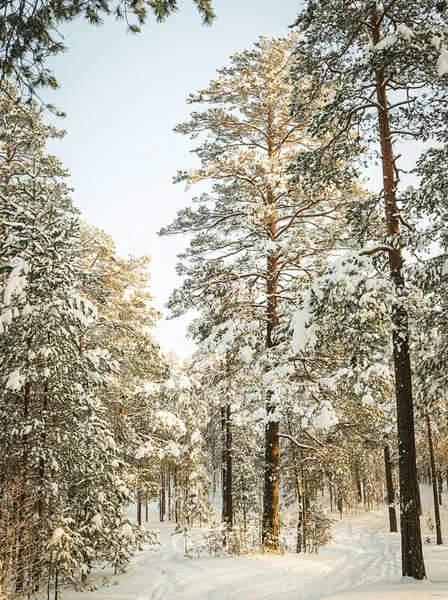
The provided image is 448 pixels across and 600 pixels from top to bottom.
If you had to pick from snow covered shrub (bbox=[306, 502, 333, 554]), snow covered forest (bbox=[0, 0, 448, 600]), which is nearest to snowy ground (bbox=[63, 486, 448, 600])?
snow covered forest (bbox=[0, 0, 448, 600])

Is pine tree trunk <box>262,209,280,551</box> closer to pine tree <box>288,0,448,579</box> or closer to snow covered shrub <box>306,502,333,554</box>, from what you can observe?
pine tree <box>288,0,448,579</box>

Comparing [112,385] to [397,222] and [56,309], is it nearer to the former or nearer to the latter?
[56,309]

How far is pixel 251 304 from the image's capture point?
11.7m

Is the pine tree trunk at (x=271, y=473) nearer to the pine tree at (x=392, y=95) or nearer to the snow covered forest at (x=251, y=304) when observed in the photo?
the snow covered forest at (x=251, y=304)

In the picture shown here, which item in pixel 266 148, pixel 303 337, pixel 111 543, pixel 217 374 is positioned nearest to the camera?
pixel 303 337

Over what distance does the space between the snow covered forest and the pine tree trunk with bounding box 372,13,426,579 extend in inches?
1.4

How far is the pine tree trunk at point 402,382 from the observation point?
6797mm

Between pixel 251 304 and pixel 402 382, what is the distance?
5132 millimetres

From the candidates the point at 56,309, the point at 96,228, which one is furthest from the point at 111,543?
the point at 96,228

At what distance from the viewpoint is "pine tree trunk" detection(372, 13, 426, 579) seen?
680 cm

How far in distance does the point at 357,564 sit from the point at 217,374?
7.58 meters

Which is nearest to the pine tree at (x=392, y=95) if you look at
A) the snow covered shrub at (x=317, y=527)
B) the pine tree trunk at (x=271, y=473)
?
Answer: the pine tree trunk at (x=271, y=473)

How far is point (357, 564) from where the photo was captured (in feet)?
45.0

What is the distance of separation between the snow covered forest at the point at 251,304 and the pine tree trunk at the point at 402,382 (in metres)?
0.04
